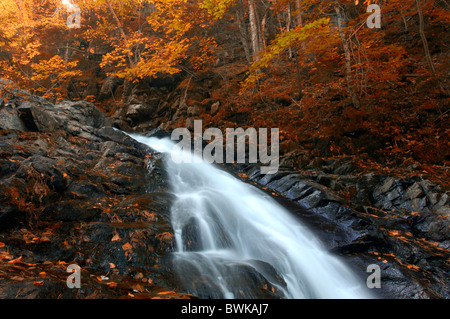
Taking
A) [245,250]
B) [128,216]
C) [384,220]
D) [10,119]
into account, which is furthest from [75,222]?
[384,220]

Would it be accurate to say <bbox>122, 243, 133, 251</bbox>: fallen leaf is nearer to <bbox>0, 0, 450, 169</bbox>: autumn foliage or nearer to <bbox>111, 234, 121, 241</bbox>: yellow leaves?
<bbox>111, 234, 121, 241</bbox>: yellow leaves

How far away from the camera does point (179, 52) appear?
12445 mm

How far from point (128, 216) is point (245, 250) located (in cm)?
249

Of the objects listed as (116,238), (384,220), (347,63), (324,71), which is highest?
(324,71)

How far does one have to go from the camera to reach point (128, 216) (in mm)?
4520

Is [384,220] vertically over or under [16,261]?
under

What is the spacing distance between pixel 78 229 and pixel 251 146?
702cm

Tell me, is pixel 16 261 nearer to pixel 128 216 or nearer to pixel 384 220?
pixel 128 216

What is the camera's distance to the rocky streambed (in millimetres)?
3132

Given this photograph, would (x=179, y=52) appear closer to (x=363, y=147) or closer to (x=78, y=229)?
(x=363, y=147)

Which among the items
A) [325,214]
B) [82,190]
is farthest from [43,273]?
[325,214]

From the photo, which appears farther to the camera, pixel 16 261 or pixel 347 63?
pixel 347 63

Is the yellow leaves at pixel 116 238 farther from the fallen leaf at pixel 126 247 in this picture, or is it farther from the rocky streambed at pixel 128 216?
the fallen leaf at pixel 126 247

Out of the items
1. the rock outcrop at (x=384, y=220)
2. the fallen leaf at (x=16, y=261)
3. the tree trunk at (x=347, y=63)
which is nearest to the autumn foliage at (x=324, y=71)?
the tree trunk at (x=347, y=63)
